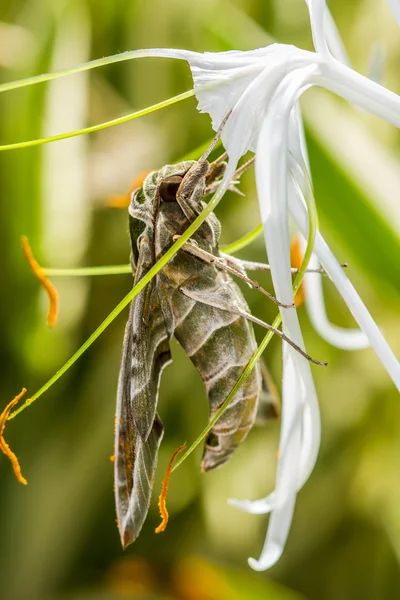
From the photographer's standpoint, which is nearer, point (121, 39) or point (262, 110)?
point (262, 110)

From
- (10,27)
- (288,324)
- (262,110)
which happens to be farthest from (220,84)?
(10,27)

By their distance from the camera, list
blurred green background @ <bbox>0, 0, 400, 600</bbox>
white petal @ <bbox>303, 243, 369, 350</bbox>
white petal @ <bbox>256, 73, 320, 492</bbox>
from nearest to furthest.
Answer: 1. white petal @ <bbox>256, 73, 320, 492</bbox>
2. white petal @ <bbox>303, 243, 369, 350</bbox>
3. blurred green background @ <bbox>0, 0, 400, 600</bbox>

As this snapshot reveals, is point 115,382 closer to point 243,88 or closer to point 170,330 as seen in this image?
point 170,330

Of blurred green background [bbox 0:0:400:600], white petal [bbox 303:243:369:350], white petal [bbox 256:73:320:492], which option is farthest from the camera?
blurred green background [bbox 0:0:400:600]

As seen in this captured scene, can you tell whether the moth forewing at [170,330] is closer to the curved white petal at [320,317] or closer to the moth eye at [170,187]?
the moth eye at [170,187]

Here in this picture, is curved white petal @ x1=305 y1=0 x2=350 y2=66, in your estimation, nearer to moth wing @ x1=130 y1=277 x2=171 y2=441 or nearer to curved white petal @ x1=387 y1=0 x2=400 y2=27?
curved white petal @ x1=387 y1=0 x2=400 y2=27

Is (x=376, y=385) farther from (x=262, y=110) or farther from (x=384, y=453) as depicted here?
(x=262, y=110)

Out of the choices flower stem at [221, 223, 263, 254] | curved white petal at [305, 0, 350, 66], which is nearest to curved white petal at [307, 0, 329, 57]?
curved white petal at [305, 0, 350, 66]

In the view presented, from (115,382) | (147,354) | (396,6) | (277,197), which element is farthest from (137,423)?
(115,382)

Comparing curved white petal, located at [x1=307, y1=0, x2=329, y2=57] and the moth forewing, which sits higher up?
curved white petal, located at [x1=307, y1=0, x2=329, y2=57]
